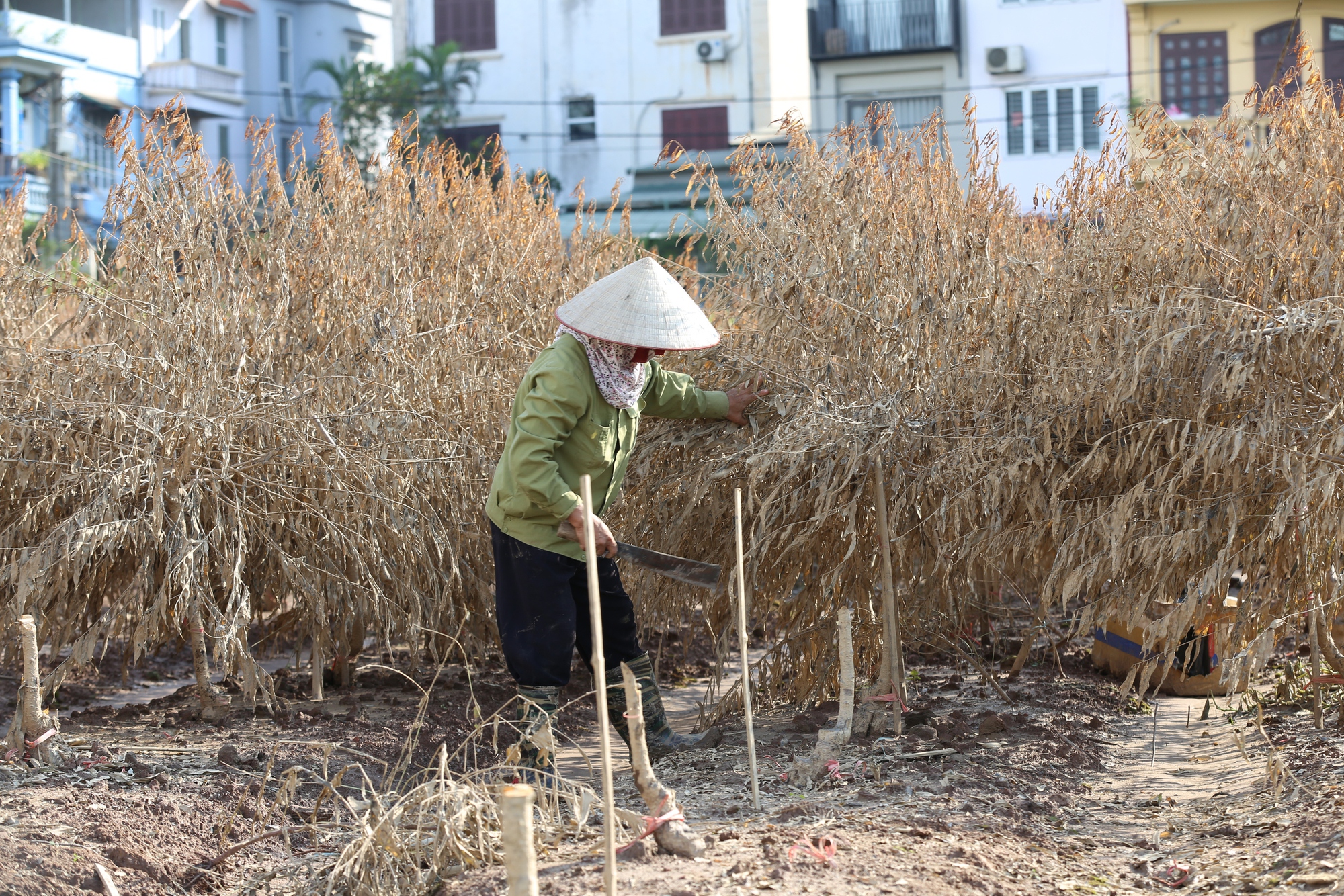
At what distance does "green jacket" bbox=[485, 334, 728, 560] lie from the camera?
3504 millimetres

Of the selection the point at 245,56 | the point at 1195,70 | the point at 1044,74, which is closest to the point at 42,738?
the point at 1044,74

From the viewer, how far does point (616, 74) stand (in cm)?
2259

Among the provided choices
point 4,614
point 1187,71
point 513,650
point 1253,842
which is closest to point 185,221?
point 4,614

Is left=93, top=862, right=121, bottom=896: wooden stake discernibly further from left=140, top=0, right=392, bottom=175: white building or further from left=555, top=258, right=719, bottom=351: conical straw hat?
left=140, top=0, right=392, bottom=175: white building

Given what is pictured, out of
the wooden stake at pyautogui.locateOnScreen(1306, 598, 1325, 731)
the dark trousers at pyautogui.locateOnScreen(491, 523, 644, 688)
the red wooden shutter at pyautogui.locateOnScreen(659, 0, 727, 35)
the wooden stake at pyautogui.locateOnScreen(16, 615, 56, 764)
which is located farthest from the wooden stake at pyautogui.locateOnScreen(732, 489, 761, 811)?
the red wooden shutter at pyautogui.locateOnScreen(659, 0, 727, 35)

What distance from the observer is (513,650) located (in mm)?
3701

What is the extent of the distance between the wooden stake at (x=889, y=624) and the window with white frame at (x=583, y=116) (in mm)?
20105

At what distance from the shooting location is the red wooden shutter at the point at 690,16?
21703 millimetres

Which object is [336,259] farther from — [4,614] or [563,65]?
[563,65]

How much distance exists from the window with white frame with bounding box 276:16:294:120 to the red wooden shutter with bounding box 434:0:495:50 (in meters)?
5.24

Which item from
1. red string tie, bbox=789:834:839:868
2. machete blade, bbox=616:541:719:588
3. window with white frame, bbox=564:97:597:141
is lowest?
red string tie, bbox=789:834:839:868

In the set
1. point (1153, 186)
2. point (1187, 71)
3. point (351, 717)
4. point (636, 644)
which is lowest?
point (351, 717)

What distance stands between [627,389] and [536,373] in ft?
0.95

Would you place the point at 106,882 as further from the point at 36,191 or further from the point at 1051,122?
the point at 36,191
